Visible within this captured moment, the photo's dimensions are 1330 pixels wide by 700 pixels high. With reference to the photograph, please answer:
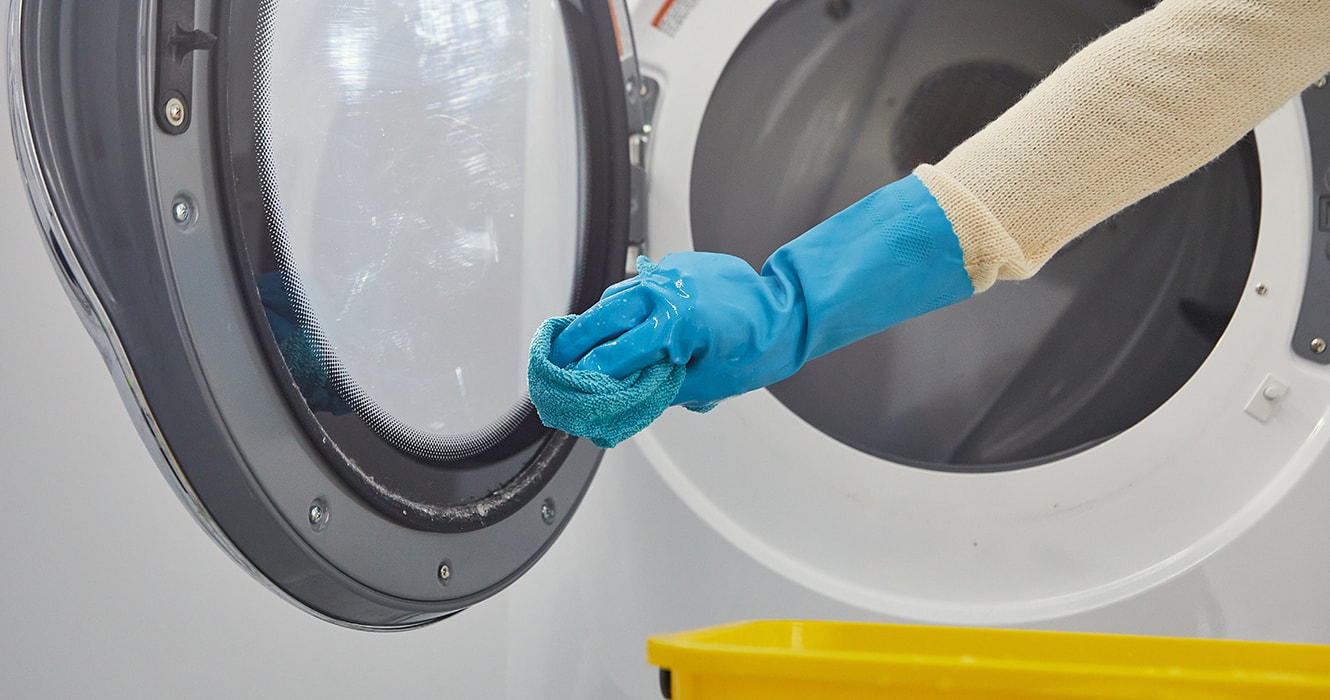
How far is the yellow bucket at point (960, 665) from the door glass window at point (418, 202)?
23cm

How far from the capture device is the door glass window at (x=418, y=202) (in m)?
0.55

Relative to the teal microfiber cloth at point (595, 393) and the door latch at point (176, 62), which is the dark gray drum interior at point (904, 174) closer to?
the teal microfiber cloth at point (595, 393)

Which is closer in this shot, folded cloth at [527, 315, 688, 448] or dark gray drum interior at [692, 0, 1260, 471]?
folded cloth at [527, 315, 688, 448]

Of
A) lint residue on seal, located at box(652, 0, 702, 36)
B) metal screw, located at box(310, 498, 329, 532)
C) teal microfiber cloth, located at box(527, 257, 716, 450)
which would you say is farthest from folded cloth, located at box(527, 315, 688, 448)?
lint residue on seal, located at box(652, 0, 702, 36)

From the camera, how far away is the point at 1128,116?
57cm

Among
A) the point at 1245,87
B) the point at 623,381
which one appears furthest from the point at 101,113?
the point at 1245,87

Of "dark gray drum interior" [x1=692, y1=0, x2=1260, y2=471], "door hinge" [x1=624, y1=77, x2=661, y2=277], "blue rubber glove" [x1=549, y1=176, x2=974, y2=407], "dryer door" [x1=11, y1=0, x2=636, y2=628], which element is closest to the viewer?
"dryer door" [x1=11, y1=0, x2=636, y2=628]

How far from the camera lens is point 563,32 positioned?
2.71 ft

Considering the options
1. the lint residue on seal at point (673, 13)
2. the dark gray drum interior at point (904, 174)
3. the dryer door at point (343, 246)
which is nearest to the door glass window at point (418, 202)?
the dryer door at point (343, 246)

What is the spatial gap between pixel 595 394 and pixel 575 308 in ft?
1.14

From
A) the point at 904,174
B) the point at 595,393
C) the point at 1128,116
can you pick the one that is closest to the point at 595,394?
the point at 595,393

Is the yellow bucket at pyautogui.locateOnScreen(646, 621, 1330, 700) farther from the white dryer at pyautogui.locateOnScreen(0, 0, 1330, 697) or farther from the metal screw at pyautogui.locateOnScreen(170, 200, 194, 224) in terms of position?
the metal screw at pyautogui.locateOnScreen(170, 200, 194, 224)

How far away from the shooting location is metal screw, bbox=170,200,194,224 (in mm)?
452

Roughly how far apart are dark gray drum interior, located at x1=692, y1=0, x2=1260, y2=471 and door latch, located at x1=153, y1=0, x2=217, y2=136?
568 mm
